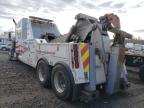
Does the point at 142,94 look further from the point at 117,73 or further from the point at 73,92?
the point at 73,92

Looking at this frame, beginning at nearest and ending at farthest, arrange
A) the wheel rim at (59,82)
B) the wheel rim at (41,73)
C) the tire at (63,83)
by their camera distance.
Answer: the tire at (63,83), the wheel rim at (59,82), the wheel rim at (41,73)

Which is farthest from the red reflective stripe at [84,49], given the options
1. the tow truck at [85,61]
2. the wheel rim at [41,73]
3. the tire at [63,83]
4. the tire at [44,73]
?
the wheel rim at [41,73]

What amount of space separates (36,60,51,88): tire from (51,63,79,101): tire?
18.4 inches

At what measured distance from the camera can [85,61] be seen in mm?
5664

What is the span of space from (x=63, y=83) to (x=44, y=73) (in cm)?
128

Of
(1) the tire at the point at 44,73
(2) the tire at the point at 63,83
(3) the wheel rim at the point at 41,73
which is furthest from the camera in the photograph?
(3) the wheel rim at the point at 41,73

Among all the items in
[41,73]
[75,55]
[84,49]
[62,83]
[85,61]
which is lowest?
[62,83]

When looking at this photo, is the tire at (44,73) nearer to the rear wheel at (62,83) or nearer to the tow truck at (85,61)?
the tow truck at (85,61)

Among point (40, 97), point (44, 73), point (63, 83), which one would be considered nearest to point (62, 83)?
point (63, 83)

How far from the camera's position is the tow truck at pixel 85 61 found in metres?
5.64

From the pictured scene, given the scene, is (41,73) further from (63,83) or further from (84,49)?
(84,49)

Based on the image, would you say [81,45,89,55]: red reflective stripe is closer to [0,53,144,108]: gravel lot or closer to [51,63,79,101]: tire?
[51,63,79,101]: tire

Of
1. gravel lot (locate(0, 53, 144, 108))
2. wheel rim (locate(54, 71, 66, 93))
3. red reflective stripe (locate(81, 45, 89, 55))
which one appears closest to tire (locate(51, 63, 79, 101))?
wheel rim (locate(54, 71, 66, 93))

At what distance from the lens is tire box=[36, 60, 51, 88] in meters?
6.99
